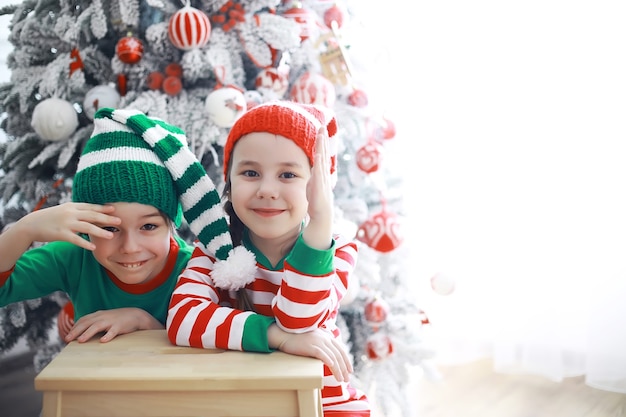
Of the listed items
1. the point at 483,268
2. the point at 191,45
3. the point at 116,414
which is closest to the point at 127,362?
the point at 116,414

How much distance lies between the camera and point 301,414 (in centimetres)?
73

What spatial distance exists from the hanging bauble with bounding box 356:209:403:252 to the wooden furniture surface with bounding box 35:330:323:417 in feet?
2.40

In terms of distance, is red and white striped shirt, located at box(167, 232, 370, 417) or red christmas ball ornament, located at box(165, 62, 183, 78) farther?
red christmas ball ornament, located at box(165, 62, 183, 78)

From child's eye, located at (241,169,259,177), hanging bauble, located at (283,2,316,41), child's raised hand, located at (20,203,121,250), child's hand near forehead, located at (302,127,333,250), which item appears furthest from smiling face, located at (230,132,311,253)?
hanging bauble, located at (283,2,316,41)

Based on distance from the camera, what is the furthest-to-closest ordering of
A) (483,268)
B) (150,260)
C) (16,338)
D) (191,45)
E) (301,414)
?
1. (483,268)
2. (16,338)
3. (191,45)
4. (150,260)
5. (301,414)

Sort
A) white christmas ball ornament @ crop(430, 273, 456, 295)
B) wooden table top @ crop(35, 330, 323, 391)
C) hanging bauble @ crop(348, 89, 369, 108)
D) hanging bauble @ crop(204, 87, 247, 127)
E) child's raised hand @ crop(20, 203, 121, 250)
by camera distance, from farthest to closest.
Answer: white christmas ball ornament @ crop(430, 273, 456, 295) → hanging bauble @ crop(348, 89, 369, 108) → hanging bauble @ crop(204, 87, 247, 127) → child's raised hand @ crop(20, 203, 121, 250) → wooden table top @ crop(35, 330, 323, 391)

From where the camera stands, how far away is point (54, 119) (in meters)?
1.35

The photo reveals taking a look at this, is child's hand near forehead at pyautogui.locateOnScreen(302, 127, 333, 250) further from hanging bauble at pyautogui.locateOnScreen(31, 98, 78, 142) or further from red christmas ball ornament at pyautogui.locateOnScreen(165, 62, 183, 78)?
hanging bauble at pyautogui.locateOnScreen(31, 98, 78, 142)

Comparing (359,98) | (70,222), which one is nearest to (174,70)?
(359,98)

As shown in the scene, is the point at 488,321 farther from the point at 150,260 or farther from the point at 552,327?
the point at 150,260

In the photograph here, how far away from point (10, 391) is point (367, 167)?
1.53 metres

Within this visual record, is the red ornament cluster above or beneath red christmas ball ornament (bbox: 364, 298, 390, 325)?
above

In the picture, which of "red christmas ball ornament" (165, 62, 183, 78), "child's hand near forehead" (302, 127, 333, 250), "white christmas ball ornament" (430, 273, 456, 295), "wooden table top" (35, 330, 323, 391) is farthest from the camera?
"white christmas ball ornament" (430, 273, 456, 295)

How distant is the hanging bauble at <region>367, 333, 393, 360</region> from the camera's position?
5.10ft
